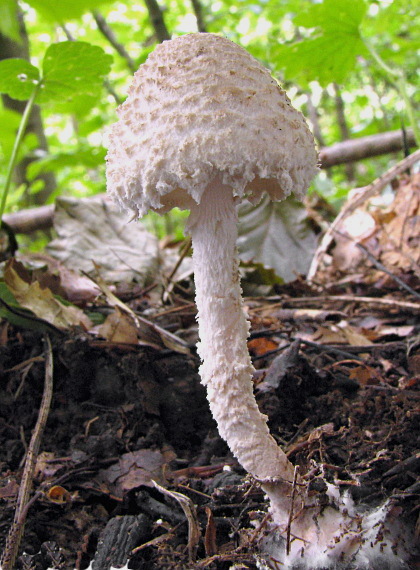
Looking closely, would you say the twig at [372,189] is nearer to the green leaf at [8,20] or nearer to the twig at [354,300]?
the twig at [354,300]

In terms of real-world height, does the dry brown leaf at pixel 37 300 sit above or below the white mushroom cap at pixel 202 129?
below

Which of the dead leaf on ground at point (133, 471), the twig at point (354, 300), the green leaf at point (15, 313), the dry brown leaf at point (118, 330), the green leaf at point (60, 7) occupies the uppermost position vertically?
the green leaf at point (60, 7)

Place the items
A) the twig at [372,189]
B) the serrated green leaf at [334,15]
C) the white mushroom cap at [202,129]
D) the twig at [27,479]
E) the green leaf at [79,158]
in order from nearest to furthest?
the white mushroom cap at [202,129]
the twig at [27,479]
the twig at [372,189]
the serrated green leaf at [334,15]
the green leaf at [79,158]

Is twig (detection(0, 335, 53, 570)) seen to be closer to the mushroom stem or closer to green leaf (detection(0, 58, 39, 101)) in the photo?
the mushroom stem

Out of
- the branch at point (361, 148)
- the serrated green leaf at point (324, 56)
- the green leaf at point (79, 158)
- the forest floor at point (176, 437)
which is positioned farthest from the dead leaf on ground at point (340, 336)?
the branch at point (361, 148)

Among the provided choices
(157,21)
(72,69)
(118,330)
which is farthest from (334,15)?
(118,330)

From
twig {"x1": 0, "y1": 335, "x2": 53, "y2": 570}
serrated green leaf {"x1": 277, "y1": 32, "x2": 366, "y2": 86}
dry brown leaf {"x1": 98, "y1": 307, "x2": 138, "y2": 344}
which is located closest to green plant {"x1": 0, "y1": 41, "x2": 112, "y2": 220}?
dry brown leaf {"x1": 98, "y1": 307, "x2": 138, "y2": 344}

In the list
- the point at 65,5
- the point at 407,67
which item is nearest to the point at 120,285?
the point at 65,5
